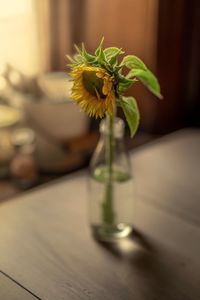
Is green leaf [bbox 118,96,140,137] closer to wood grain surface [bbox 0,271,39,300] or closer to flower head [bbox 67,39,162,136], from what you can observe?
flower head [bbox 67,39,162,136]

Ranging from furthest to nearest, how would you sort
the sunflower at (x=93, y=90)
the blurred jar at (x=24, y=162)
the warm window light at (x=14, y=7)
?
1. the warm window light at (x=14, y=7)
2. the blurred jar at (x=24, y=162)
3. the sunflower at (x=93, y=90)

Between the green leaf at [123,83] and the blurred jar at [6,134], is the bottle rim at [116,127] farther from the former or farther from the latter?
the blurred jar at [6,134]

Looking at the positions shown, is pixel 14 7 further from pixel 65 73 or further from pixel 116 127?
pixel 116 127

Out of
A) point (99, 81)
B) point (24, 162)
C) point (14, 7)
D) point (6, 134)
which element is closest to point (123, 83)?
point (99, 81)

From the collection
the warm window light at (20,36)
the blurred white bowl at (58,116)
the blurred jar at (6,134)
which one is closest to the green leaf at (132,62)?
the blurred white bowl at (58,116)

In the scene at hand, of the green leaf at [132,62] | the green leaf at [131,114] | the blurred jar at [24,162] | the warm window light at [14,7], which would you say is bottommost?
the blurred jar at [24,162]

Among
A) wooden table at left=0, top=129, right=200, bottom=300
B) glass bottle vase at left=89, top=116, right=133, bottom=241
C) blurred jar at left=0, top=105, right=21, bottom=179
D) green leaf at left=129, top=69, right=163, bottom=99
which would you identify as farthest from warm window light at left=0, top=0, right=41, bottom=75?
green leaf at left=129, top=69, right=163, bottom=99
